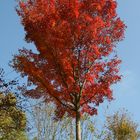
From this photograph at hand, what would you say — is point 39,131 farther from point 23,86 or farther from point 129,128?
point 23,86

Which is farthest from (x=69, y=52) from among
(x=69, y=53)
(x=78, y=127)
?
(x=78, y=127)

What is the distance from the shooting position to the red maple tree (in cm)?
2020

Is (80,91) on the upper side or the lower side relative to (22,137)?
lower

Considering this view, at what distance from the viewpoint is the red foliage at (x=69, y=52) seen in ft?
66.3

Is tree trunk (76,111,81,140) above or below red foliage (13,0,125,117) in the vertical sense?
below

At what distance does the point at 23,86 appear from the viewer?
21500 millimetres

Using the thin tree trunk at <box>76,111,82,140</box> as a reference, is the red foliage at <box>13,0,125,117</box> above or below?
above

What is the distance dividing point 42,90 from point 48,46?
234 centimetres

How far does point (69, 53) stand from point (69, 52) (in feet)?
0.17

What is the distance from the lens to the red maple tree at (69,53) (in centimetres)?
2020

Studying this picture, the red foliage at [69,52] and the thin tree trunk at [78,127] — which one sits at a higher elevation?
the red foliage at [69,52]

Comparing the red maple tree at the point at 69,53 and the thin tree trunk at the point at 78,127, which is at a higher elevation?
the red maple tree at the point at 69,53

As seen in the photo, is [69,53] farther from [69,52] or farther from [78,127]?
[78,127]

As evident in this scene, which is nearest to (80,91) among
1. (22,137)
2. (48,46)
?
(48,46)
